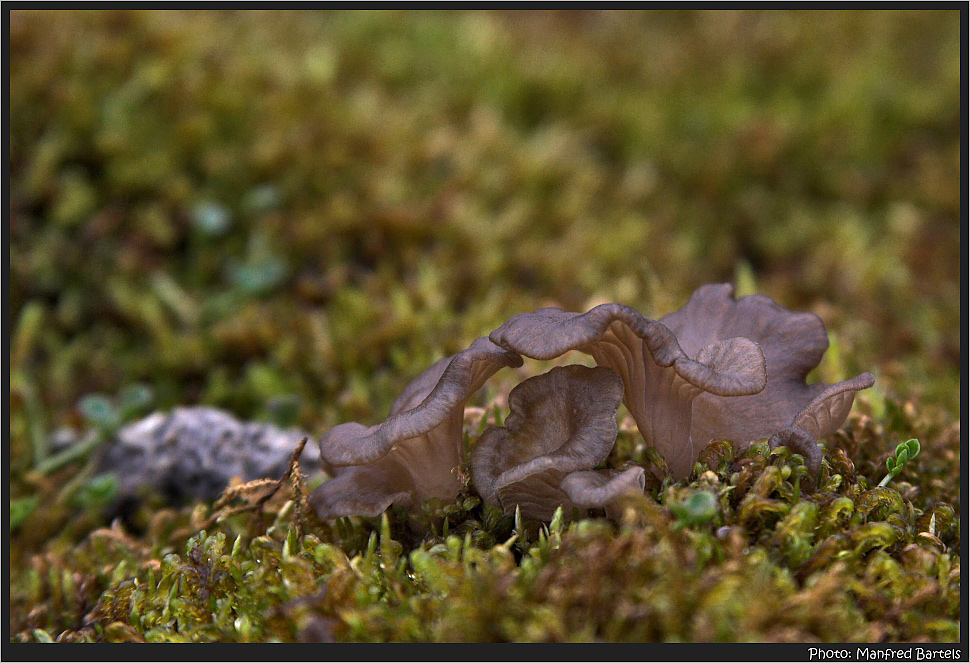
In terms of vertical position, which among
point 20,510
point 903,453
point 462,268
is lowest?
point 20,510

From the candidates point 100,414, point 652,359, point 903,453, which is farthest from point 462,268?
point 903,453

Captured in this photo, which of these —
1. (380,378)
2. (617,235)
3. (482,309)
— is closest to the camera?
(380,378)

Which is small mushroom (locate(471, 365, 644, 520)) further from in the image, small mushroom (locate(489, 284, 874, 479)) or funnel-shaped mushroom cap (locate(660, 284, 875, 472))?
funnel-shaped mushroom cap (locate(660, 284, 875, 472))

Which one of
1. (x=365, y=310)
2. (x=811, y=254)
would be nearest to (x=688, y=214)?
(x=811, y=254)

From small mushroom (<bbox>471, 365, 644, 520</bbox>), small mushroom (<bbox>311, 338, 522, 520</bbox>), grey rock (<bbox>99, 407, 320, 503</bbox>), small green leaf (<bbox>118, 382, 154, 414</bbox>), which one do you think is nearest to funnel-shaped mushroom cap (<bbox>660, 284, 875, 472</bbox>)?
small mushroom (<bbox>471, 365, 644, 520</bbox>)

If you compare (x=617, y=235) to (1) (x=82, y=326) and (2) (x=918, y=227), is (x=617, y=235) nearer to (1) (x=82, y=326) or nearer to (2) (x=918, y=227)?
(2) (x=918, y=227)

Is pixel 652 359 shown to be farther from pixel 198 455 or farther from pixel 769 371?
pixel 198 455

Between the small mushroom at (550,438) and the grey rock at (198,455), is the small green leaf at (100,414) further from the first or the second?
the small mushroom at (550,438)
